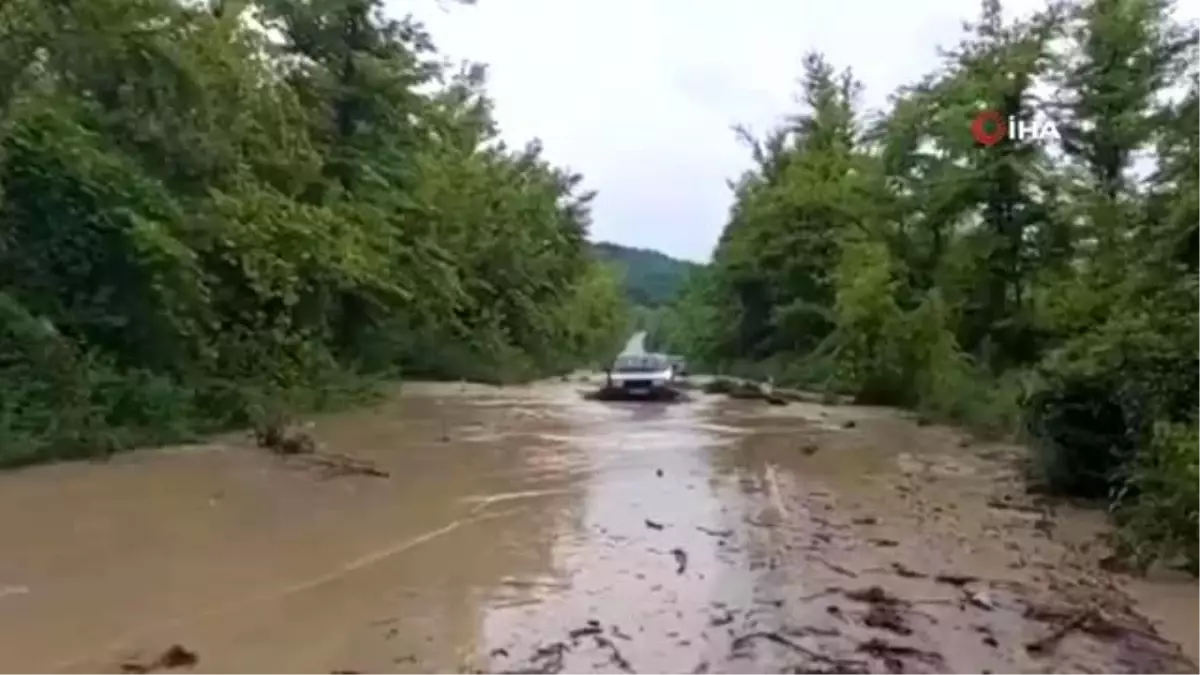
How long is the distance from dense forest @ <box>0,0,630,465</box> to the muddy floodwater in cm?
180

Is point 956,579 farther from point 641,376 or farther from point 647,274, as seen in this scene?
point 647,274

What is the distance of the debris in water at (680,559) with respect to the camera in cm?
978

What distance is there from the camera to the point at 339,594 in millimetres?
8680

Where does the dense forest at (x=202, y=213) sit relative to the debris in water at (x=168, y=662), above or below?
above

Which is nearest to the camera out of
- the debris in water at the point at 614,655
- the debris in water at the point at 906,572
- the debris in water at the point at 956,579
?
the debris in water at the point at 614,655

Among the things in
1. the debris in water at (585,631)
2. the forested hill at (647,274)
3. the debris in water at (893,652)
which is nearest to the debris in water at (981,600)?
the debris in water at (893,652)

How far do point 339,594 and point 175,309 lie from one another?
10.4m

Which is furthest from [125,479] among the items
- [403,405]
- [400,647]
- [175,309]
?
[403,405]

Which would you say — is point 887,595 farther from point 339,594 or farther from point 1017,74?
point 1017,74

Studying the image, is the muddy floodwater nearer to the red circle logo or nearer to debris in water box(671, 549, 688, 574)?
debris in water box(671, 549, 688, 574)

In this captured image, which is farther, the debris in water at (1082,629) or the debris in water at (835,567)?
the debris in water at (835,567)

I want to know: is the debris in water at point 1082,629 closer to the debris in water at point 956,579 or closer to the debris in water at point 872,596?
the debris in water at point 872,596

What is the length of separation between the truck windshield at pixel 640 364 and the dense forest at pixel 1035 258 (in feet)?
15.5

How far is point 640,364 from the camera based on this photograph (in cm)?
3359
